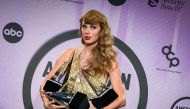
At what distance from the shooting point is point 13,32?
Result: 9.62ft

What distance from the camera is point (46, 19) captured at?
2971 millimetres

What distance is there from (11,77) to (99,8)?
80 cm

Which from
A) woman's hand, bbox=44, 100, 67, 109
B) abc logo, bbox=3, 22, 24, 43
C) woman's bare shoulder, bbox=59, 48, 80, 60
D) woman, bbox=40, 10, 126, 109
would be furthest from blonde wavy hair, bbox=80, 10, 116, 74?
abc logo, bbox=3, 22, 24, 43

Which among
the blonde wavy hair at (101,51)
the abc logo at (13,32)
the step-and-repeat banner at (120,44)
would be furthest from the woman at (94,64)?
the abc logo at (13,32)

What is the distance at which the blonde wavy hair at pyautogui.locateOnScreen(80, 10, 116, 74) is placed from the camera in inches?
109

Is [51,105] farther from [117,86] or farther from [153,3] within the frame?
[153,3]

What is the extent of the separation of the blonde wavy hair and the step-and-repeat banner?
0.23 m

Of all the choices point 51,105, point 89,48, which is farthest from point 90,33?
point 51,105

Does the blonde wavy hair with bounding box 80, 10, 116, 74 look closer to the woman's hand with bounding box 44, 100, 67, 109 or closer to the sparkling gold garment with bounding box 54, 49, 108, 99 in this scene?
the sparkling gold garment with bounding box 54, 49, 108, 99

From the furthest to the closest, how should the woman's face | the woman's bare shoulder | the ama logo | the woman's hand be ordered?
the ama logo < the woman's bare shoulder < the woman's face < the woman's hand

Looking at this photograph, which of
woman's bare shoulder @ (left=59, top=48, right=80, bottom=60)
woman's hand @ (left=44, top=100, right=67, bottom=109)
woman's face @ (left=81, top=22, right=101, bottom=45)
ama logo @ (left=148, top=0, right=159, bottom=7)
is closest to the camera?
woman's hand @ (left=44, top=100, right=67, bottom=109)

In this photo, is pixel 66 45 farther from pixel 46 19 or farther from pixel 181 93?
pixel 181 93

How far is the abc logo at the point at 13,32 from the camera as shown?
2916mm

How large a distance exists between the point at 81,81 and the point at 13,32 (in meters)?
0.61
